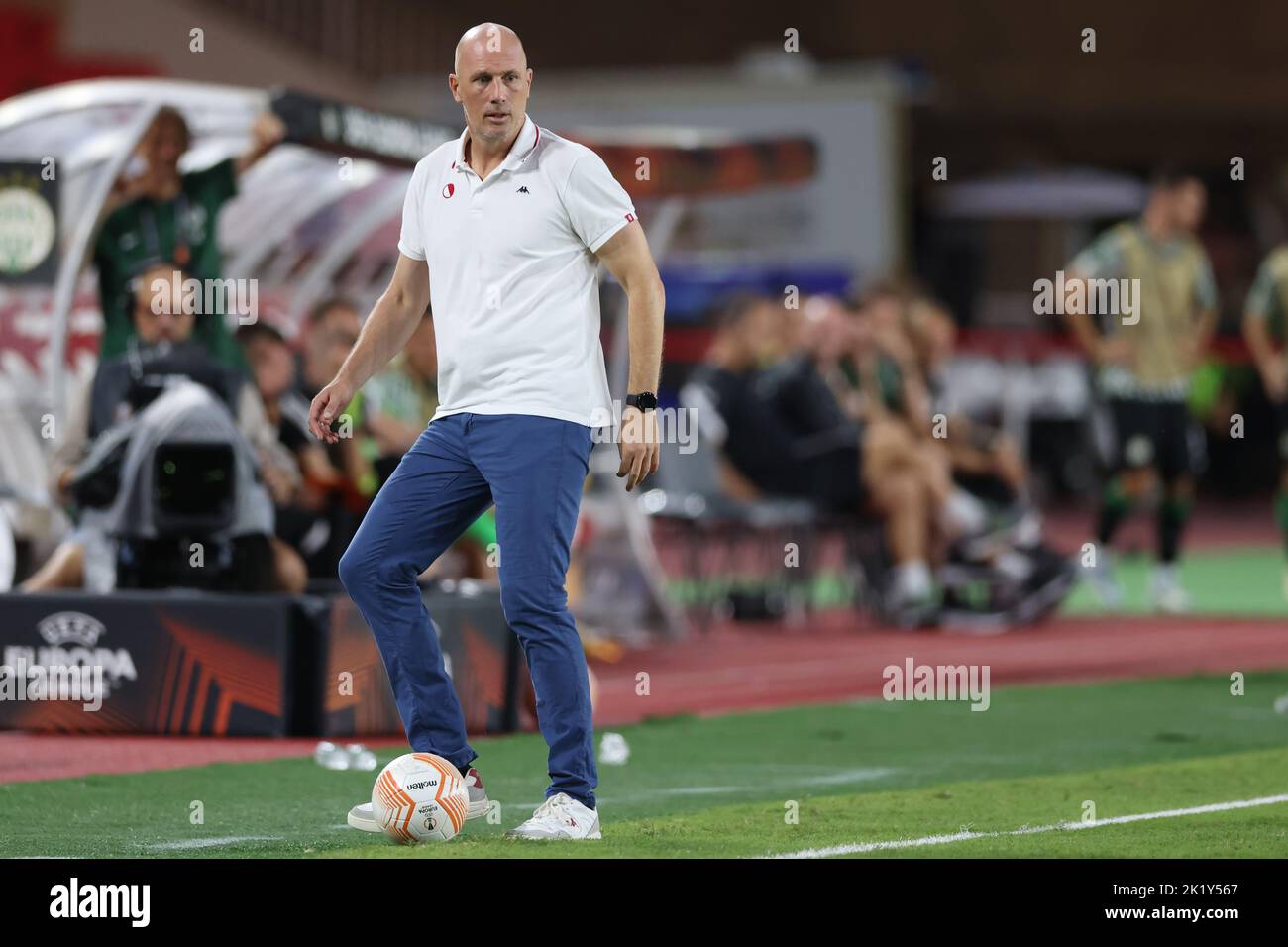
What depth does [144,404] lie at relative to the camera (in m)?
10.4

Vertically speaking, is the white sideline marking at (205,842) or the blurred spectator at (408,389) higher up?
the blurred spectator at (408,389)

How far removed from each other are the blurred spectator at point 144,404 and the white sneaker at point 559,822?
379 cm

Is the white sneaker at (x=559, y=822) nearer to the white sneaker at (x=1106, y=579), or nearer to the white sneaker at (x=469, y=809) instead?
the white sneaker at (x=469, y=809)

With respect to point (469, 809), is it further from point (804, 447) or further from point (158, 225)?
point (804, 447)

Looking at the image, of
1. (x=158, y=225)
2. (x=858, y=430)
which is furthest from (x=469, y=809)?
(x=858, y=430)

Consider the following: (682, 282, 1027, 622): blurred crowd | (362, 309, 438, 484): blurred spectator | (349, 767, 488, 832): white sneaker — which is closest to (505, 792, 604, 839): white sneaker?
(349, 767, 488, 832): white sneaker

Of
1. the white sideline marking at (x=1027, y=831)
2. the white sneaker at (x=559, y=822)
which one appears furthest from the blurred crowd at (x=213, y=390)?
the white sideline marking at (x=1027, y=831)

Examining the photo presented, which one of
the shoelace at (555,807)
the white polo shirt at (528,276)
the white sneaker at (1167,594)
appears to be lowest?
the white sneaker at (1167,594)

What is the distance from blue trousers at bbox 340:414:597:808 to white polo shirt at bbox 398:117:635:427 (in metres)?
0.09

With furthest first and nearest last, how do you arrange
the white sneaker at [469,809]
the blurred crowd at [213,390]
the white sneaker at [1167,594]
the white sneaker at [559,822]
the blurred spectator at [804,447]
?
1. the white sneaker at [1167,594]
2. the blurred spectator at [804,447]
3. the blurred crowd at [213,390]
4. the white sneaker at [469,809]
5. the white sneaker at [559,822]

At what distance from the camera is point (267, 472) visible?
10508mm

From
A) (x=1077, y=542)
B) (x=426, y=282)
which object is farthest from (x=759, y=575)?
(x=426, y=282)

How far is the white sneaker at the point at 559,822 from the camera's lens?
683 cm
